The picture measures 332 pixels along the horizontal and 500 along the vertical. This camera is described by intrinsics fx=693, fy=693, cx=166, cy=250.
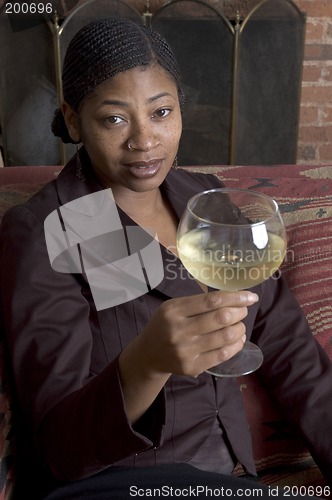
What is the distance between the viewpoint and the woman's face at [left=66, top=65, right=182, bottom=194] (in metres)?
1.01

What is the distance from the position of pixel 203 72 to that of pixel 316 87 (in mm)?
487

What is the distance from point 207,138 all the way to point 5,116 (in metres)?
0.84

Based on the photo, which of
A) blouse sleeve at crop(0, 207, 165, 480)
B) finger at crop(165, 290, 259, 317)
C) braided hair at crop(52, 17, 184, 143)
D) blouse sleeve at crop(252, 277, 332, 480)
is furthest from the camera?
blouse sleeve at crop(252, 277, 332, 480)

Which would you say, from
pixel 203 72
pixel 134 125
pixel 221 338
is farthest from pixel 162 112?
pixel 203 72

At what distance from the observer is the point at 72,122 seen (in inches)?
43.4

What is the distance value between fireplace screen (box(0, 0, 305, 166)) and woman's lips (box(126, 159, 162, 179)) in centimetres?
183

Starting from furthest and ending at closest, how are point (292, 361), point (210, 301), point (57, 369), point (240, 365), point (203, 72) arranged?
point (203, 72) → point (292, 361) → point (240, 365) → point (57, 369) → point (210, 301)

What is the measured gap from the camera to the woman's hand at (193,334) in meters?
0.70

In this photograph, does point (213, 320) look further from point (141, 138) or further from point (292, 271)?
point (292, 271)

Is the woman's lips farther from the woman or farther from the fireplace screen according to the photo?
the fireplace screen

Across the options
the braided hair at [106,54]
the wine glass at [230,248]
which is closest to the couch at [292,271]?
the braided hair at [106,54]

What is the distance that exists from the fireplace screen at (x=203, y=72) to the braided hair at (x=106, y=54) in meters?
1.72

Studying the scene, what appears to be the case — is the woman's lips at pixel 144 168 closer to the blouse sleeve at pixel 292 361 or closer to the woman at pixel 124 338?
the woman at pixel 124 338

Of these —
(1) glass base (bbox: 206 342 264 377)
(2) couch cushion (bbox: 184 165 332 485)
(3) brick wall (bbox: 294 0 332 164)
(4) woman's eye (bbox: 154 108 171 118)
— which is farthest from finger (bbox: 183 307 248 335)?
(3) brick wall (bbox: 294 0 332 164)
